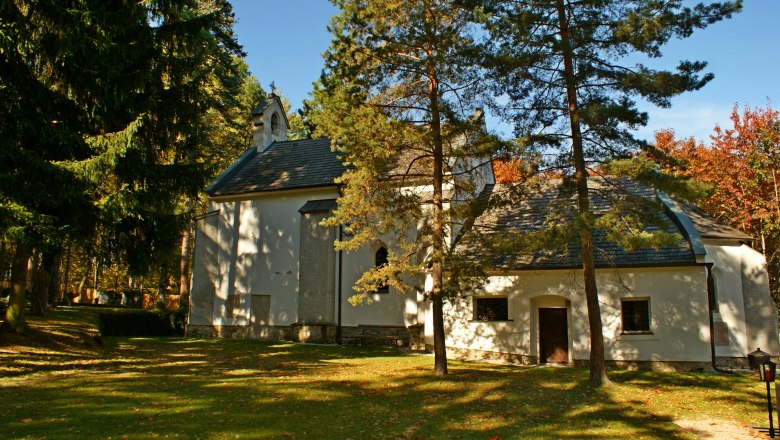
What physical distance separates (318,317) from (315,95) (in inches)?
419

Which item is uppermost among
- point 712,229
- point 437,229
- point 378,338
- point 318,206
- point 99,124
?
point 99,124

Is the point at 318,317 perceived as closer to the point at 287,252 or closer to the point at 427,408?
the point at 287,252

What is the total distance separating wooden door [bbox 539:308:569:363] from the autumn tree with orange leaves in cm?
1156

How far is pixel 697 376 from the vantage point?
15.7 m

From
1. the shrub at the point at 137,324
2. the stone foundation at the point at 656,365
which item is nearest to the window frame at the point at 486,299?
the stone foundation at the point at 656,365

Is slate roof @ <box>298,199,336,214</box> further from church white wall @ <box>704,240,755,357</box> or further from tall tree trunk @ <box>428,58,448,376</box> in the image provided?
church white wall @ <box>704,240,755,357</box>

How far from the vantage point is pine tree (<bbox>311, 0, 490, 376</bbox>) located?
1424 centimetres

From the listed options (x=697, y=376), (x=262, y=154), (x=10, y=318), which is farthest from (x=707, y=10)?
(x=262, y=154)

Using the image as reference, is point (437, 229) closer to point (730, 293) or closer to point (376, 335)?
point (376, 335)

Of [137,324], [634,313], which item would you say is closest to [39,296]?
[137,324]

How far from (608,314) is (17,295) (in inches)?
697

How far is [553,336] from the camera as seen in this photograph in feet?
63.5

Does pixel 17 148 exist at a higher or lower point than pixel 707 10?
lower

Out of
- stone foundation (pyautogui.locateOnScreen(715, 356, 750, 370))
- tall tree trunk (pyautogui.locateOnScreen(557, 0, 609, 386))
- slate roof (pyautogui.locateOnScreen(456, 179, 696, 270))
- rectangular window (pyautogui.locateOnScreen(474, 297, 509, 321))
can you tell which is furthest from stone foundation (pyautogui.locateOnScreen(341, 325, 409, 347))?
stone foundation (pyautogui.locateOnScreen(715, 356, 750, 370))
